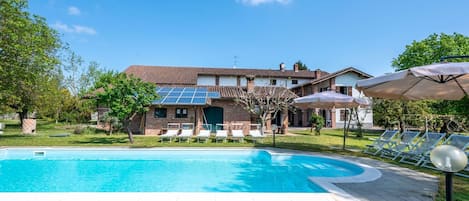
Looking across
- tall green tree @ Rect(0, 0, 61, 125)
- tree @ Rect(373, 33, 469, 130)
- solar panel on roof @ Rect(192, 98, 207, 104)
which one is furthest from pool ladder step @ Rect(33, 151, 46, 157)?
tree @ Rect(373, 33, 469, 130)

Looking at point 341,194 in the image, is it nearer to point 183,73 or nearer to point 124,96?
point 124,96

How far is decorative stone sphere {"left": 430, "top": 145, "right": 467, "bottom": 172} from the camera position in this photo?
2.67m

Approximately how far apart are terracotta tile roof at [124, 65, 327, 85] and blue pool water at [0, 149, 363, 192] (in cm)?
2015

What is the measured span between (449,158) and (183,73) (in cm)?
3252

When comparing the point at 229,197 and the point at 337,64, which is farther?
the point at 337,64

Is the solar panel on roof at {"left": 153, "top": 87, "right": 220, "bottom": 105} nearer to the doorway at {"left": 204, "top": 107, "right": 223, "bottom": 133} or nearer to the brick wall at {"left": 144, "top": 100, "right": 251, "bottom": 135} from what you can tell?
the brick wall at {"left": 144, "top": 100, "right": 251, "bottom": 135}

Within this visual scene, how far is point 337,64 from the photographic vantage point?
40.8 meters

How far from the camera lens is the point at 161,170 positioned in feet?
28.3

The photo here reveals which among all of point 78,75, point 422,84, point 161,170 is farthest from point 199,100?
point 78,75

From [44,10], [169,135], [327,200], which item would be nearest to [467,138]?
[327,200]

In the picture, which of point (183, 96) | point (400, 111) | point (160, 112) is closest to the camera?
point (400, 111)

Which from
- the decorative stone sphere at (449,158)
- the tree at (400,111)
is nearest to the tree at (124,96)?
the decorative stone sphere at (449,158)

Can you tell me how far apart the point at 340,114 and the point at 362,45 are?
43.0 ft

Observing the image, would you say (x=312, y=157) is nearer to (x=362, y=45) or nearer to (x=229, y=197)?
(x=229, y=197)
